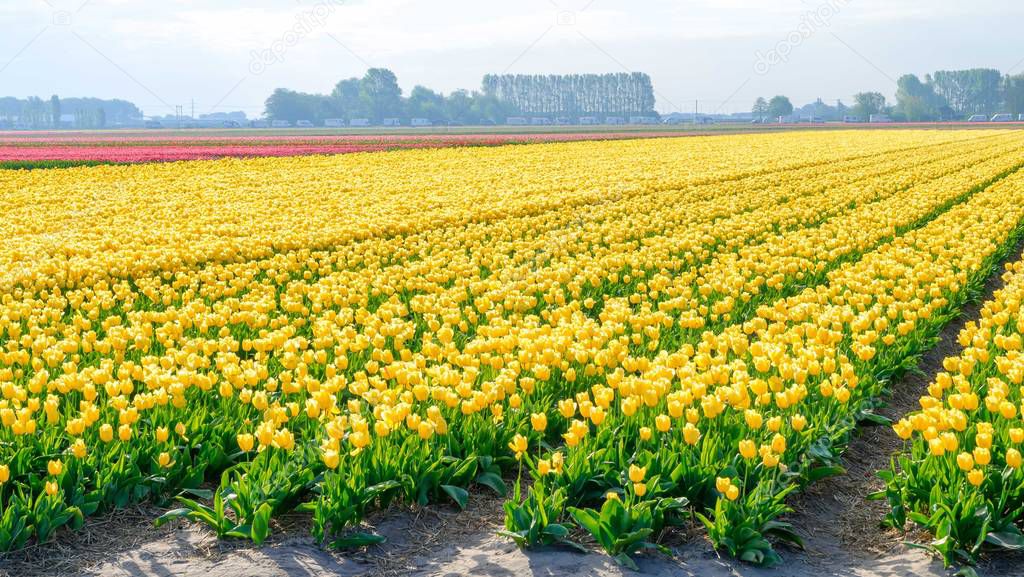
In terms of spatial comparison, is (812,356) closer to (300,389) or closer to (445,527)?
(445,527)

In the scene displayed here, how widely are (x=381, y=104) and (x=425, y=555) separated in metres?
157

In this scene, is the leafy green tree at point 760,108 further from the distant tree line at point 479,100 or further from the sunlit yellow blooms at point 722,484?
the sunlit yellow blooms at point 722,484

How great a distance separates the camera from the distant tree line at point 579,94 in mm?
180000

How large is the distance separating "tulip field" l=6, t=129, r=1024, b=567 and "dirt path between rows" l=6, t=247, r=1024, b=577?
83mm

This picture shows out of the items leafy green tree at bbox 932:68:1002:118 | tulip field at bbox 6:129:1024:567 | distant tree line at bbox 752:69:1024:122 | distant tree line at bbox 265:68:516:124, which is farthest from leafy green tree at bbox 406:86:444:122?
tulip field at bbox 6:129:1024:567

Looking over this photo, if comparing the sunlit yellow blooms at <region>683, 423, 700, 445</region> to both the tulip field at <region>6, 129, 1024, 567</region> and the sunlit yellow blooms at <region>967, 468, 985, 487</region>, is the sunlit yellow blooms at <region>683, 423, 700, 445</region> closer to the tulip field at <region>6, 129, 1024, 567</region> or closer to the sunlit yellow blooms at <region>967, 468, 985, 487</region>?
the tulip field at <region>6, 129, 1024, 567</region>

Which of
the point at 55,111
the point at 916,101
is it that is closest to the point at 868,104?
the point at 916,101

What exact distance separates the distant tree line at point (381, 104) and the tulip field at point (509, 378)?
14810cm

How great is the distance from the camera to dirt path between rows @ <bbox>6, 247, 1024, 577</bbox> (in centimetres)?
387

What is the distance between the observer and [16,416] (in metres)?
4.89

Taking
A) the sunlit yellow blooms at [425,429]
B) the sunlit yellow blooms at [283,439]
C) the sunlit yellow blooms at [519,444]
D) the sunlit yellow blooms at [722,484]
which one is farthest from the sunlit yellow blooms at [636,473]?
the sunlit yellow blooms at [283,439]

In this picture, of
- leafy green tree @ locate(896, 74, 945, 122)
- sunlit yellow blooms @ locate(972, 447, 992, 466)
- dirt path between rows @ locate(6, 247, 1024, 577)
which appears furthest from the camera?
leafy green tree @ locate(896, 74, 945, 122)

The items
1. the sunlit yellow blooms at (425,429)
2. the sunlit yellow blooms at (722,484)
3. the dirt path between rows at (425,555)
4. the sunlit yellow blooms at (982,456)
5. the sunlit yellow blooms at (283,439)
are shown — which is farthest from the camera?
the sunlit yellow blooms at (425,429)

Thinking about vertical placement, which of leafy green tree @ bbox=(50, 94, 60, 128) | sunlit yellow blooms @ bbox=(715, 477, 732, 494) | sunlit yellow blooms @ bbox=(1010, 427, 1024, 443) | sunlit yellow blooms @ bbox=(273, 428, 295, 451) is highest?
leafy green tree @ bbox=(50, 94, 60, 128)
